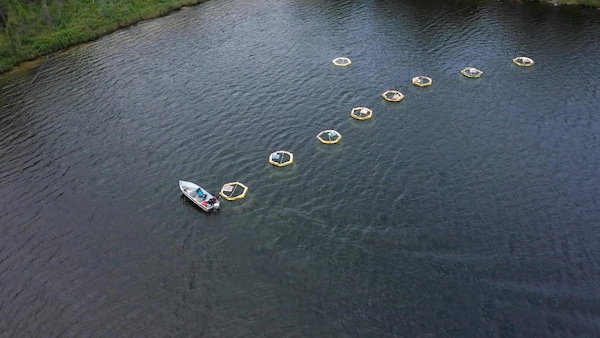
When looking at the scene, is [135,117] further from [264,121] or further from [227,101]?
[264,121]

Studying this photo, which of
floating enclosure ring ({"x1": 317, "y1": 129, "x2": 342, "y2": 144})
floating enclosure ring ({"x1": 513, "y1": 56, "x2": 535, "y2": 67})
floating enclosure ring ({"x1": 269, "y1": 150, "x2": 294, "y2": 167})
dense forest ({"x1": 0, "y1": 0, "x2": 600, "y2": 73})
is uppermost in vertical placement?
dense forest ({"x1": 0, "y1": 0, "x2": 600, "y2": 73})

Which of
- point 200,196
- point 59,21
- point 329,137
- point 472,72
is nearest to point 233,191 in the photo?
point 200,196

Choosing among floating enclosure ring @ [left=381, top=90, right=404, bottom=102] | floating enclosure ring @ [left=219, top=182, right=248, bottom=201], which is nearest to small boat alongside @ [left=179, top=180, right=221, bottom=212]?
floating enclosure ring @ [left=219, top=182, right=248, bottom=201]

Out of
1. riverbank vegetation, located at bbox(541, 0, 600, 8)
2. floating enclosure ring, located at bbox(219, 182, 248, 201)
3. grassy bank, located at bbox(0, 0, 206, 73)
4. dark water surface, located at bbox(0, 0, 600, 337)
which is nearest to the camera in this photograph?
dark water surface, located at bbox(0, 0, 600, 337)

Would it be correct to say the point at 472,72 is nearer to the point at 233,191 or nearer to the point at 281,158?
the point at 281,158

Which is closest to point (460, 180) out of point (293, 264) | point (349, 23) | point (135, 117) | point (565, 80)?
point (293, 264)

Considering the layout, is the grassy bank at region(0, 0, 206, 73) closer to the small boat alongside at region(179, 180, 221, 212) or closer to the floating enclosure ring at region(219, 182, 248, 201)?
the small boat alongside at region(179, 180, 221, 212)

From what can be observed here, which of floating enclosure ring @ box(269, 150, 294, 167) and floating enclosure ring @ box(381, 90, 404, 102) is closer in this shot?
floating enclosure ring @ box(269, 150, 294, 167)
